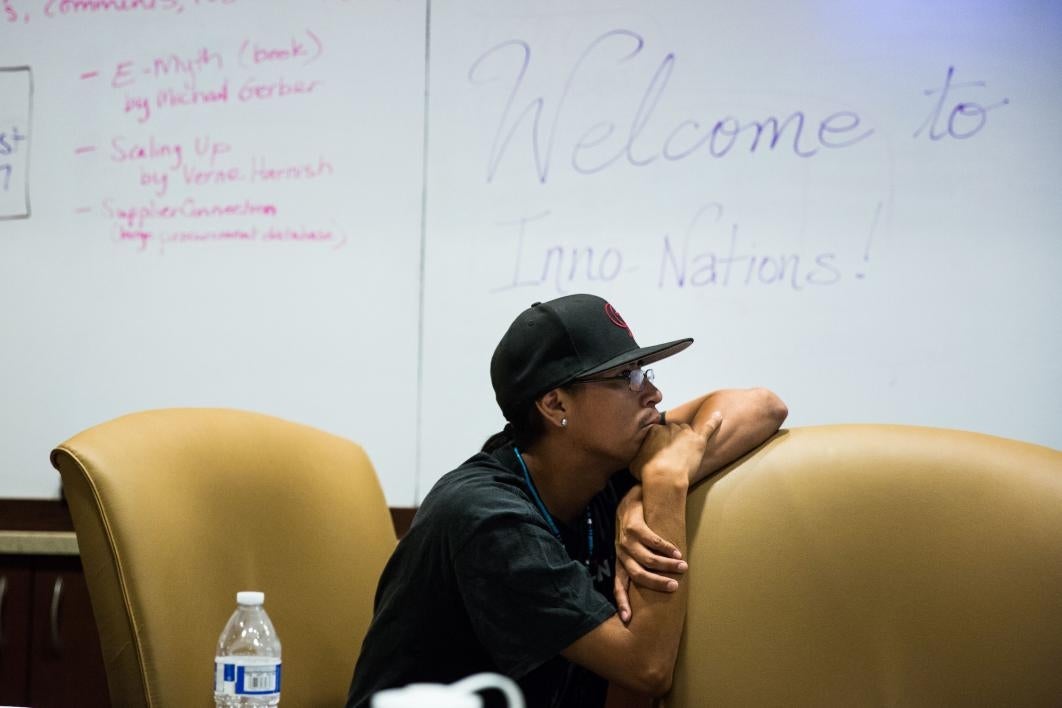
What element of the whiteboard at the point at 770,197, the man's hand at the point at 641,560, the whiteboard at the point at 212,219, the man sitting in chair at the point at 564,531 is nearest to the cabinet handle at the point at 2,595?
the whiteboard at the point at 212,219

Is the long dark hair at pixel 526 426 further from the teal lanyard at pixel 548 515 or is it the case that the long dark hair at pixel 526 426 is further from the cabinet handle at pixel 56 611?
the cabinet handle at pixel 56 611

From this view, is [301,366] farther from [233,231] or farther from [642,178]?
[642,178]

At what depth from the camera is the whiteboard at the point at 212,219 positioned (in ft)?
7.79

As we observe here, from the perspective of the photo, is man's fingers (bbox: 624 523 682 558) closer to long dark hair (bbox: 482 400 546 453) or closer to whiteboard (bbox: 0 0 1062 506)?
long dark hair (bbox: 482 400 546 453)

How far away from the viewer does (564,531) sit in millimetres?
1688

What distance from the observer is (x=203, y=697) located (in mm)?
1390

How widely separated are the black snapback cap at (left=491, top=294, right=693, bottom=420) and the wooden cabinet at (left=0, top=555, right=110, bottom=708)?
1213 mm

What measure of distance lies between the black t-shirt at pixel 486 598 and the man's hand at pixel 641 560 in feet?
0.13

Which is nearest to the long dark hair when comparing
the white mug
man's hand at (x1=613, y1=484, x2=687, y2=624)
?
man's hand at (x1=613, y1=484, x2=687, y2=624)

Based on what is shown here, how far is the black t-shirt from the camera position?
1.42 metres

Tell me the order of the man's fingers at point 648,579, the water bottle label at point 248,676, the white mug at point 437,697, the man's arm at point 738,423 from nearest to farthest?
the white mug at point 437,697, the water bottle label at point 248,676, the man's fingers at point 648,579, the man's arm at point 738,423

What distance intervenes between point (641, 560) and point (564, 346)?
1.12 ft

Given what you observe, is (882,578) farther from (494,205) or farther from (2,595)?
(2,595)

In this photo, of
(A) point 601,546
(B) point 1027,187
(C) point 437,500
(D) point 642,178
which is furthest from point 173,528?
(B) point 1027,187
